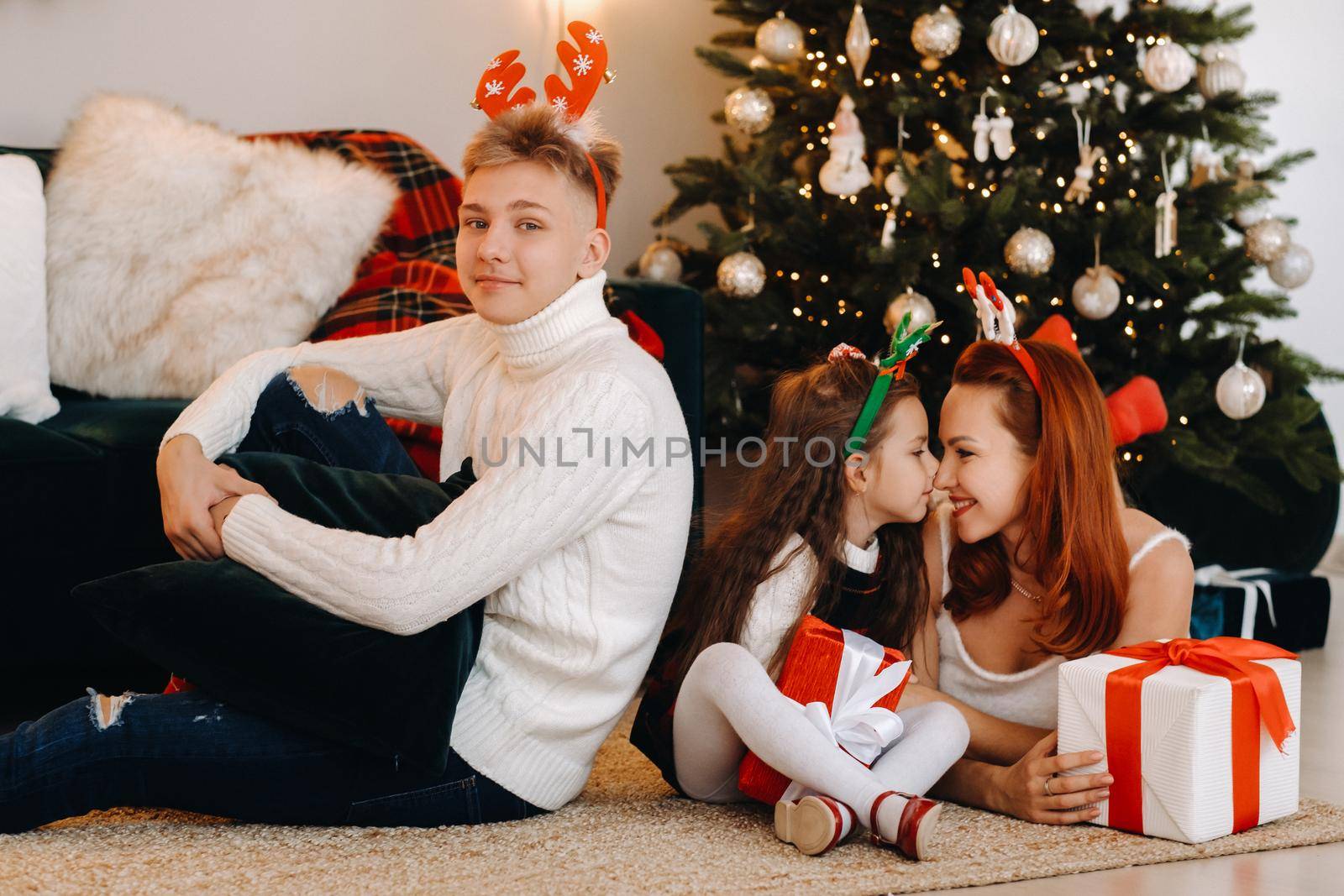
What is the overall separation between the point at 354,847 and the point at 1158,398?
1.45 metres

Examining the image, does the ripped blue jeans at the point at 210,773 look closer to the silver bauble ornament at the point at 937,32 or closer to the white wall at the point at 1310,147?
the silver bauble ornament at the point at 937,32

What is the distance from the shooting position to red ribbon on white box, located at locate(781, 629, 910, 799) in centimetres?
146

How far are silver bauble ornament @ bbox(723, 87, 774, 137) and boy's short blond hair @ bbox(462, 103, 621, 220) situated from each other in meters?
1.25

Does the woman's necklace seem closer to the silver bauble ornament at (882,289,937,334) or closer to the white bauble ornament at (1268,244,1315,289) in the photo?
the silver bauble ornament at (882,289,937,334)

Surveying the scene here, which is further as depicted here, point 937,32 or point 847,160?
point 847,160

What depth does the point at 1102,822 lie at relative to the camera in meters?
1.49

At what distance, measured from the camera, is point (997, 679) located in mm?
1706

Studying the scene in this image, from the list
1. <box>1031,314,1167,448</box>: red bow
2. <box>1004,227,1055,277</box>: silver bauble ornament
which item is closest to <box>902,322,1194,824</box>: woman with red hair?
<box>1031,314,1167,448</box>: red bow

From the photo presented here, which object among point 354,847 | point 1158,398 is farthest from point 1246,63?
point 354,847

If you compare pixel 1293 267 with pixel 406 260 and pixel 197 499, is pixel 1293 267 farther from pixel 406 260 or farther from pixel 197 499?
pixel 197 499

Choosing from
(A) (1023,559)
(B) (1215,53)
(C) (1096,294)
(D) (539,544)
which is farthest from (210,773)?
(B) (1215,53)

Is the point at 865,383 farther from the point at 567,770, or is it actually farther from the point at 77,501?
the point at 77,501

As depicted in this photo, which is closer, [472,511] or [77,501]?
[472,511]

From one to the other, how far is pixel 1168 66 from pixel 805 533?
4.70 feet
